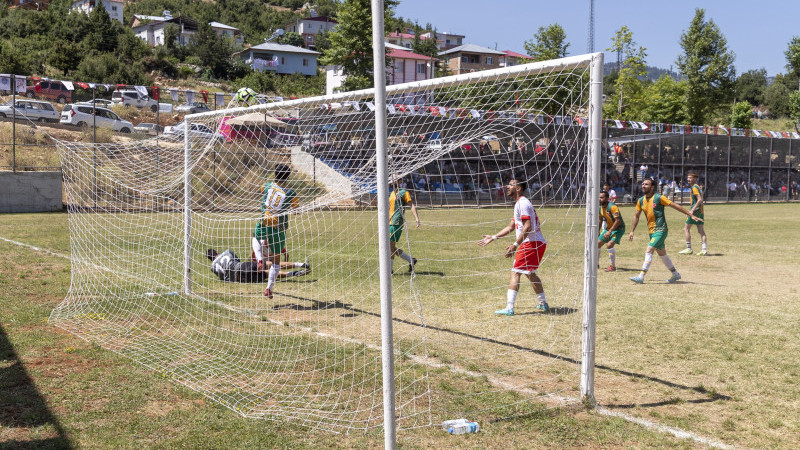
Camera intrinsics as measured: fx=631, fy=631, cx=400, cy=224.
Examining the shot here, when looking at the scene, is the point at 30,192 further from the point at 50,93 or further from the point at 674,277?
the point at 674,277

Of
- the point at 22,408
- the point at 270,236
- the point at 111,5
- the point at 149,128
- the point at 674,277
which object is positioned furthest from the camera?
the point at 111,5

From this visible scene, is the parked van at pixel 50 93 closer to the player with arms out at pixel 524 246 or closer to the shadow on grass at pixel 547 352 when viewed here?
the shadow on grass at pixel 547 352

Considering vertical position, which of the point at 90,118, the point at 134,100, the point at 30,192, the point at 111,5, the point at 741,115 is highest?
the point at 111,5

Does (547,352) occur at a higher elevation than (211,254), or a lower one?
lower

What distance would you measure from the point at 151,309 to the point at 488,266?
6.26 m

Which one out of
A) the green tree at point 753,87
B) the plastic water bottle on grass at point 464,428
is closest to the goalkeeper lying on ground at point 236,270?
the plastic water bottle on grass at point 464,428

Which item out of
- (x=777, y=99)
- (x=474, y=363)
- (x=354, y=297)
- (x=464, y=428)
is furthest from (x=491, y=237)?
(x=777, y=99)

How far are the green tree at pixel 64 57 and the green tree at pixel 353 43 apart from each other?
943 inches

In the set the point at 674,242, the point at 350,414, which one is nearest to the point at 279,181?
the point at 350,414

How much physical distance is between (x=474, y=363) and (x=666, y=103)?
5069 cm

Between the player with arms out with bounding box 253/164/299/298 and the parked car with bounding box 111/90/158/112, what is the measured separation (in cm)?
2297

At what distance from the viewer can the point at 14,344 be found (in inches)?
238

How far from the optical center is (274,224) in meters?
8.29

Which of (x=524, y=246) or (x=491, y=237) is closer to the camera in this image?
(x=491, y=237)
